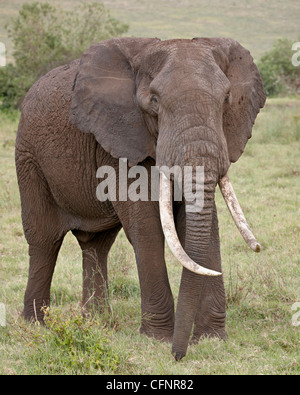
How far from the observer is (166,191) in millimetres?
3922

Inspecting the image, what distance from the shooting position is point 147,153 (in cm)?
420

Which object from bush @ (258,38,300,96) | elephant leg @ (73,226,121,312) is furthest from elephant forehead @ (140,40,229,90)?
bush @ (258,38,300,96)

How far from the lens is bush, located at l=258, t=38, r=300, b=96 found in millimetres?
22953

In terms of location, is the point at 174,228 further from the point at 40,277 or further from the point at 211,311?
the point at 40,277

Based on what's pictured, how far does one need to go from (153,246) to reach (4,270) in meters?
2.50

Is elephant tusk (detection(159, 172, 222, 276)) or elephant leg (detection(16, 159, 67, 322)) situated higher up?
elephant tusk (detection(159, 172, 222, 276))

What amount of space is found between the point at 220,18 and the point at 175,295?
37615 mm

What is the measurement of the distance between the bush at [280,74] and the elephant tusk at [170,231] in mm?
19222
